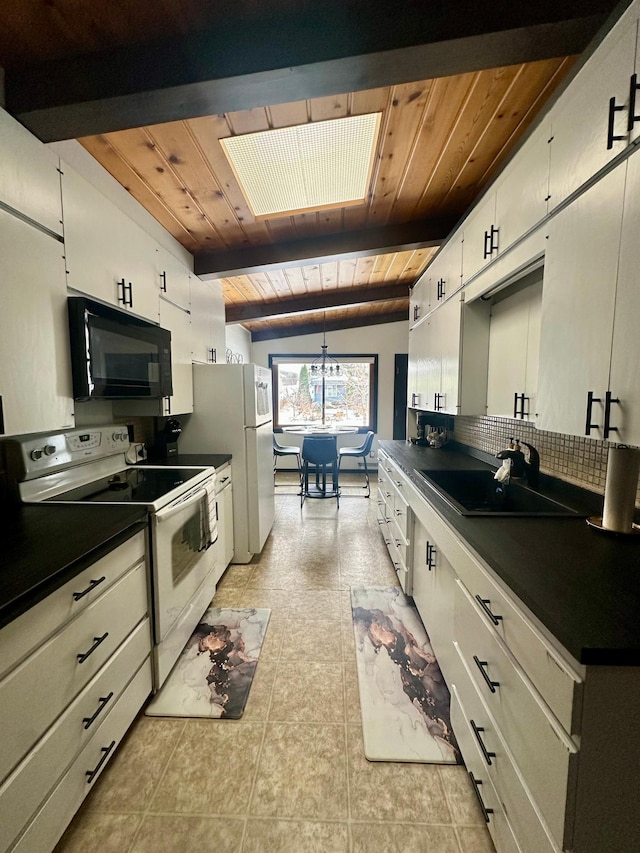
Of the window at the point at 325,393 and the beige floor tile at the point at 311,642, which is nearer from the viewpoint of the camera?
the beige floor tile at the point at 311,642

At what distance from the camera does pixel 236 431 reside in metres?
2.90

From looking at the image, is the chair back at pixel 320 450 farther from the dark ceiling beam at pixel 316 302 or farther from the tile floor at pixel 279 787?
the tile floor at pixel 279 787

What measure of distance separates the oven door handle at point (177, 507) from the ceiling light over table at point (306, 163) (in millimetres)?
1720

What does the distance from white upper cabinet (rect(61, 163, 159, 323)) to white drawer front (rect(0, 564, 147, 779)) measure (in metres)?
1.30

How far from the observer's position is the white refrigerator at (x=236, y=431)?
2.88 metres

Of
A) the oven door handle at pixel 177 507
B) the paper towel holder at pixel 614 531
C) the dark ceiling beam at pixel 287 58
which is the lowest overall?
the oven door handle at pixel 177 507

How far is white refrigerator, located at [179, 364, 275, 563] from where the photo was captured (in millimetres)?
2877

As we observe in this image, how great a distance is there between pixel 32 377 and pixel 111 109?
1030 millimetres

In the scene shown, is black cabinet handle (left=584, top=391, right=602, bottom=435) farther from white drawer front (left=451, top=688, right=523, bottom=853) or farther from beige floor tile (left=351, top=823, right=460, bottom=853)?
beige floor tile (left=351, top=823, right=460, bottom=853)

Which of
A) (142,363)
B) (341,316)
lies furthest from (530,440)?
(341,316)

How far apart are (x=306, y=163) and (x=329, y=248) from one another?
94 centimetres

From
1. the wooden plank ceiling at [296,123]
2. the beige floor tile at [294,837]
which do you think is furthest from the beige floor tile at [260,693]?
the wooden plank ceiling at [296,123]

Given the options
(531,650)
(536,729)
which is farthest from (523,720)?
(531,650)

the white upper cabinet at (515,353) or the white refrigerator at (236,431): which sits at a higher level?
the white upper cabinet at (515,353)
